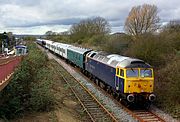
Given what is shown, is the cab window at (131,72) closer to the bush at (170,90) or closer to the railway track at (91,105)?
the bush at (170,90)

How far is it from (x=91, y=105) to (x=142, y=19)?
112ft

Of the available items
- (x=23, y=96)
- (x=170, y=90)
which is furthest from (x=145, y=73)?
(x=23, y=96)

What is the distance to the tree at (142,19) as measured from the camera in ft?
162

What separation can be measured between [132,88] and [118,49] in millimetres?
17211

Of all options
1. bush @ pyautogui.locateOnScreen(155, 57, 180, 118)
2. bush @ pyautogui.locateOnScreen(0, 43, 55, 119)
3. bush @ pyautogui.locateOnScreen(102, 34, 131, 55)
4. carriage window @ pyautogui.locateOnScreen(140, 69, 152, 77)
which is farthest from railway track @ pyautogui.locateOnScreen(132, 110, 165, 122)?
bush @ pyautogui.locateOnScreen(102, 34, 131, 55)

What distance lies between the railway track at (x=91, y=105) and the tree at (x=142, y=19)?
2468 cm

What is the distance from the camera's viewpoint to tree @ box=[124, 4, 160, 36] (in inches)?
1939

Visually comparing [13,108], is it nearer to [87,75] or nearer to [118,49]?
[87,75]

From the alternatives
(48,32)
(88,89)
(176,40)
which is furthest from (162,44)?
(48,32)

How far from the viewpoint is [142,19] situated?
5122 centimetres

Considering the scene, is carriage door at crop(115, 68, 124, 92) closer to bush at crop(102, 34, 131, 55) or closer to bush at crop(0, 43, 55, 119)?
bush at crop(0, 43, 55, 119)

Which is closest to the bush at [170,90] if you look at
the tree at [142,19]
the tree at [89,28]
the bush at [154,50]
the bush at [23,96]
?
the bush at [154,50]

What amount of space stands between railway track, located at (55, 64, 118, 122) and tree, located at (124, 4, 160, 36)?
24675 mm

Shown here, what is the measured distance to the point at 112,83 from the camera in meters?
20.9
